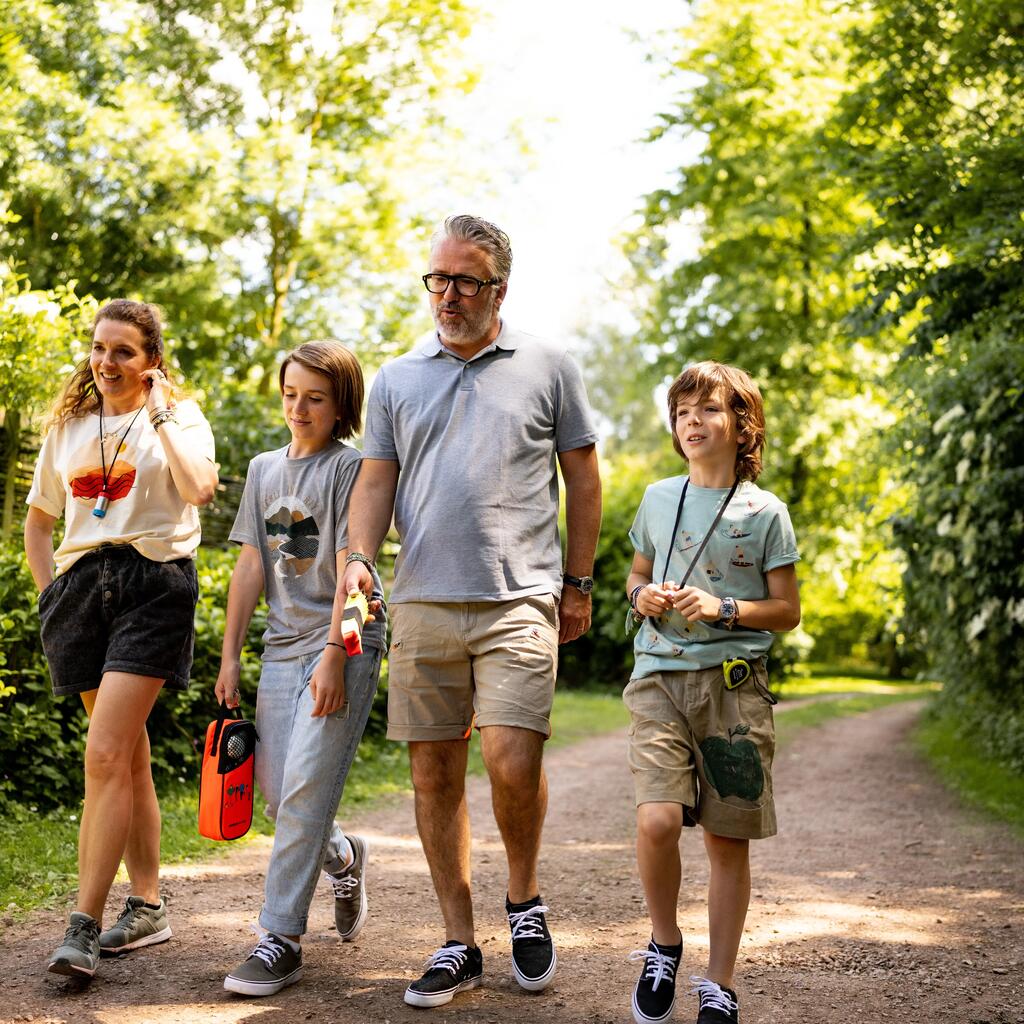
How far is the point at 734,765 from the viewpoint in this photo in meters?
3.47

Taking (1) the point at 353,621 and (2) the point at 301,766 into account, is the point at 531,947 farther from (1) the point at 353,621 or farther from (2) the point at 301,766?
(1) the point at 353,621

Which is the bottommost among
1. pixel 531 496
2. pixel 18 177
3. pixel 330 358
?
pixel 531 496

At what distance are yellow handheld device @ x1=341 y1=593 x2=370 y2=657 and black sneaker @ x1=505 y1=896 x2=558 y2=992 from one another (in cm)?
97

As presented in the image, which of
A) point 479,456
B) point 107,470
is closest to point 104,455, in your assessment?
point 107,470

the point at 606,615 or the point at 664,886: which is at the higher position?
the point at 664,886

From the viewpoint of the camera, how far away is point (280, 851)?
12.2 ft

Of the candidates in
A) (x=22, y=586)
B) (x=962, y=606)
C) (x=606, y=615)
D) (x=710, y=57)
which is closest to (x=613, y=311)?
(x=710, y=57)

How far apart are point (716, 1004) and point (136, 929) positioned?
194 cm

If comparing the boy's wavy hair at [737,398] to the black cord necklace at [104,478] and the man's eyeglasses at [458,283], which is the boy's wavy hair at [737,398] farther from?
the black cord necklace at [104,478]

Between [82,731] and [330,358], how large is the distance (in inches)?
127

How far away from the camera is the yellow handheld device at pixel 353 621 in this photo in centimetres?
351

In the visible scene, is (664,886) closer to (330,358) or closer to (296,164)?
(330,358)

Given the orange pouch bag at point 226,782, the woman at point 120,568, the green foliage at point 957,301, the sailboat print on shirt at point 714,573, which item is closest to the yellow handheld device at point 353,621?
the orange pouch bag at point 226,782

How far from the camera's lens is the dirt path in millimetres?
3596
